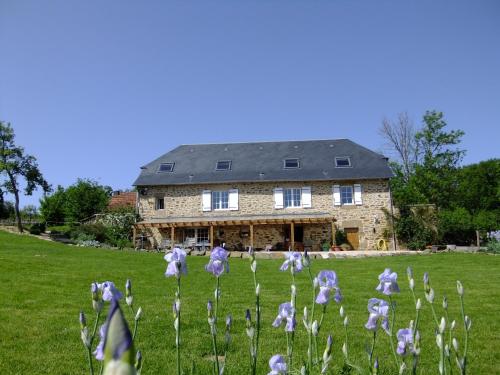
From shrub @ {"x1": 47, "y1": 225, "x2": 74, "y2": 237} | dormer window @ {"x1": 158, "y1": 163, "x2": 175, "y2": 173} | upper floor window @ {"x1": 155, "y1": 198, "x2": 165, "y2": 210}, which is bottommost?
shrub @ {"x1": 47, "y1": 225, "x2": 74, "y2": 237}

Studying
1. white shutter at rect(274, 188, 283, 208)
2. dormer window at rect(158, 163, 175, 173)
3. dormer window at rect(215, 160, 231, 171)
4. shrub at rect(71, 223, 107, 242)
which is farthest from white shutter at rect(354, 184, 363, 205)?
shrub at rect(71, 223, 107, 242)

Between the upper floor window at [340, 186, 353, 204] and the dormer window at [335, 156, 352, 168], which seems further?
the dormer window at [335, 156, 352, 168]

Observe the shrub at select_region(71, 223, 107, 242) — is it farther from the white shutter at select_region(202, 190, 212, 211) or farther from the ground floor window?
the white shutter at select_region(202, 190, 212, 211)

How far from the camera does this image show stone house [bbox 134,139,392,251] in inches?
811

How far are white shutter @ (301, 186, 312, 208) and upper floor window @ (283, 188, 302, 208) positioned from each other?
0.75ft

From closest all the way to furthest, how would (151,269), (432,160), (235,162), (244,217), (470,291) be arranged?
(470,291) → (151,269) → (244,217) → (235,162) → (432,160)

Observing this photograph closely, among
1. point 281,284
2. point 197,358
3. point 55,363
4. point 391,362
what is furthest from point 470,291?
point 55,363

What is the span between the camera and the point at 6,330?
465 centimetres

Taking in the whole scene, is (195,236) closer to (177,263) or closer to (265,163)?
(265,163)

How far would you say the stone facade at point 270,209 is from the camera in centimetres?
2062

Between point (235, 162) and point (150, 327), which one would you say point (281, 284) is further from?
point (235, 162)

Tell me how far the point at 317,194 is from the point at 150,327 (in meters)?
17.1

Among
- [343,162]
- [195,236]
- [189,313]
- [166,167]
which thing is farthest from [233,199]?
[189,313]

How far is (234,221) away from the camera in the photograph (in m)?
20.1
